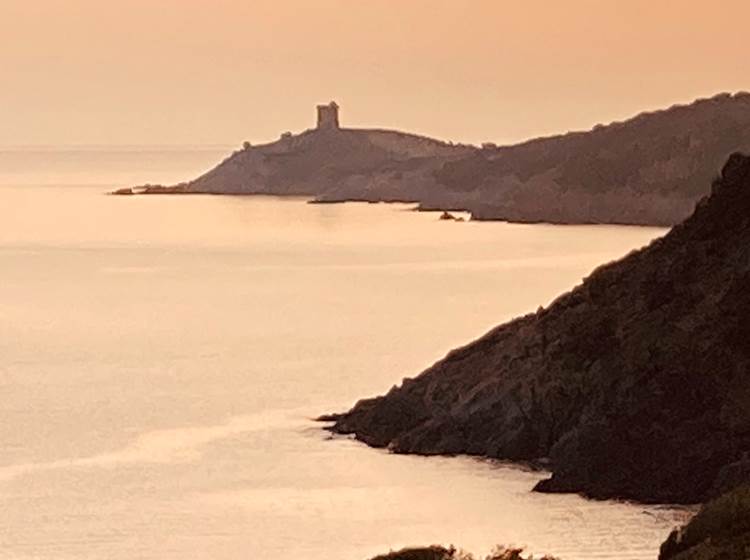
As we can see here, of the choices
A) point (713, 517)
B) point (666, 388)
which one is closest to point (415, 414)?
point (666, 388)

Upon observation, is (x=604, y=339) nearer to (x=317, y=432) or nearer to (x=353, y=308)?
(x=317, y=432)

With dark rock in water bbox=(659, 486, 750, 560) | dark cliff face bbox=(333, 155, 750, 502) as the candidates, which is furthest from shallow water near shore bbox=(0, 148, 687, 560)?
dark rock in water bbox=(659, 486, 750, 560)

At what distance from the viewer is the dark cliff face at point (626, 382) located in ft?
213

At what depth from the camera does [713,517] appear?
3875 centimetres

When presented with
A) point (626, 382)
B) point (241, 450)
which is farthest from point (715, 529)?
point (241, 450)

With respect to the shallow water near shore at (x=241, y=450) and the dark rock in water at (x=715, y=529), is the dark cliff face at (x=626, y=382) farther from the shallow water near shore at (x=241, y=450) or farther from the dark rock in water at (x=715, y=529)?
the dark rock in water at (x=715, y=529)

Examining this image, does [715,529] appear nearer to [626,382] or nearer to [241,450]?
[626,382]

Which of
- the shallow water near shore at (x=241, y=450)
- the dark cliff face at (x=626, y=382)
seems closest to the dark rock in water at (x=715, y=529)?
the shallow water near shore at (x=241, y=450)

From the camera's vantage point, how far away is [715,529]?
1516 inches

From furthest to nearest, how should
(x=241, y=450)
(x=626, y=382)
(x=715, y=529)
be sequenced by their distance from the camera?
(x=241, y=450) → (x=626, y=382) → (x=715, y=529)

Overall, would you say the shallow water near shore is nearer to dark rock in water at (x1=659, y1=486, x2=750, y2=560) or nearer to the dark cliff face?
the dark cliff face

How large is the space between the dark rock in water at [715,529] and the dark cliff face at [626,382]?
78.9 ft

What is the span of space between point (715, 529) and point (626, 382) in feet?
94.5

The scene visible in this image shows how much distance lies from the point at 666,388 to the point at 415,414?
10.5 m
